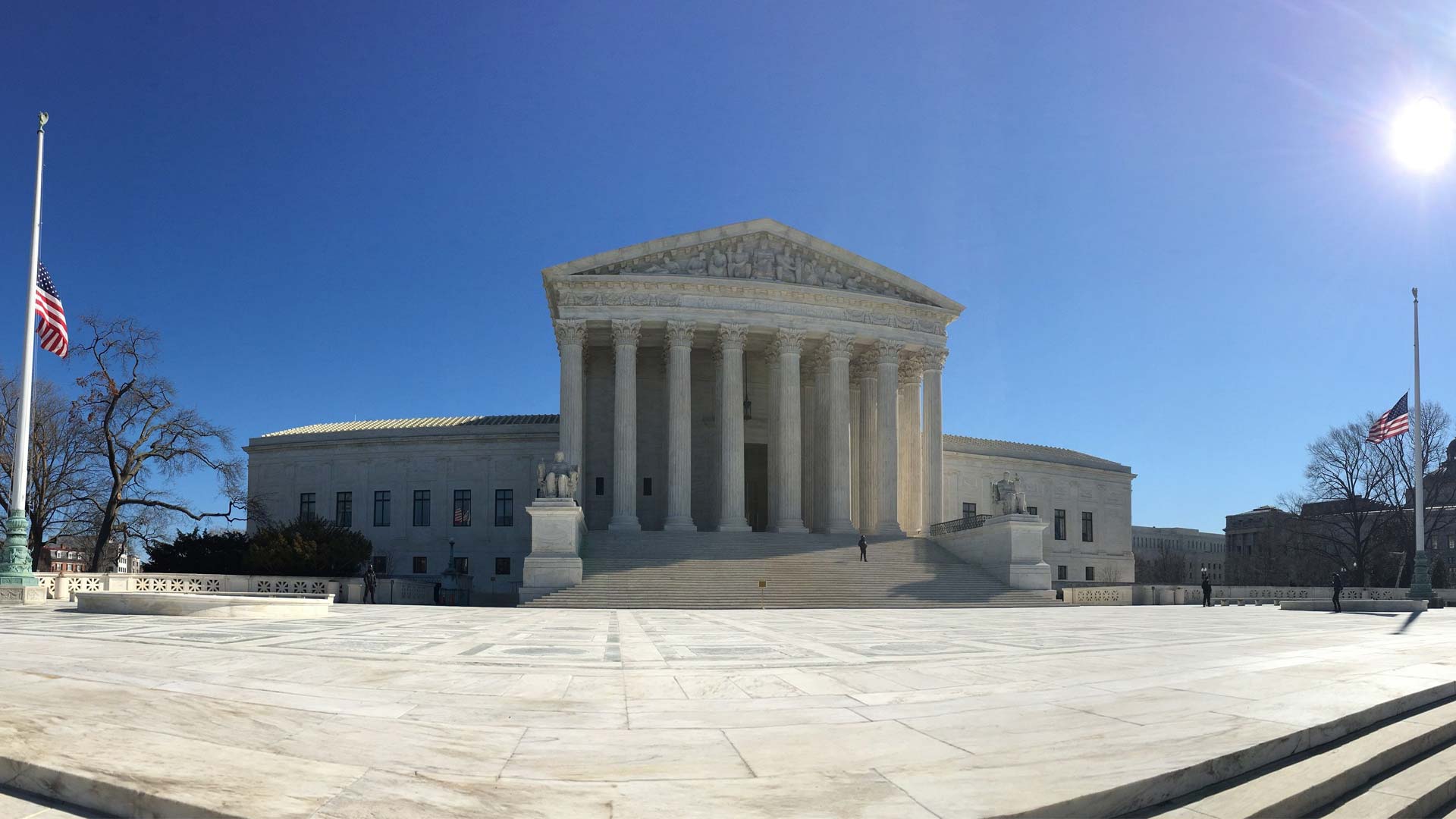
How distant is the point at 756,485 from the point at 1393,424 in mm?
33464

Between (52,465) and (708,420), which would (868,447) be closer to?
(708,420)

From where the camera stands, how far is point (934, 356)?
178 ft

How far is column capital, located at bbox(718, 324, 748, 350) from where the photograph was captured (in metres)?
50.8

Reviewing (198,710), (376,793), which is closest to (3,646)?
(198,710)

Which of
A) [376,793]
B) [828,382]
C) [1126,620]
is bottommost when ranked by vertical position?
[1126,620]

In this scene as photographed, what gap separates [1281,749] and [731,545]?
39.0 meters

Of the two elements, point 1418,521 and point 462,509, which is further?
point 462,509

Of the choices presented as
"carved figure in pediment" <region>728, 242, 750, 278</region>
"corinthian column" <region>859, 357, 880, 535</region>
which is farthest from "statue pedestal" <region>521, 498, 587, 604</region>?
"corinthian column" <region>859, 357, 880, 535</region>

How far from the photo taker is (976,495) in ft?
222

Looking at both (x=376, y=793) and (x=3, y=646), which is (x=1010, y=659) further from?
(x=3, y=646)

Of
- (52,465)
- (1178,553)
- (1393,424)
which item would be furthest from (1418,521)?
(1178,553)

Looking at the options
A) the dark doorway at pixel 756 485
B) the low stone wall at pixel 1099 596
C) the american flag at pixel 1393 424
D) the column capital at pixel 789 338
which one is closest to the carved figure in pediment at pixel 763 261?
the column capital at pixel 789 338

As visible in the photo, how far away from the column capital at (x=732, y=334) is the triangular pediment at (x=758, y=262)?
2482 mm

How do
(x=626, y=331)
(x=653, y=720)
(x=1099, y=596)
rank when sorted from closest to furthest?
(x=653, y=720), (x=1099, y=596), (x=626, y=331)
